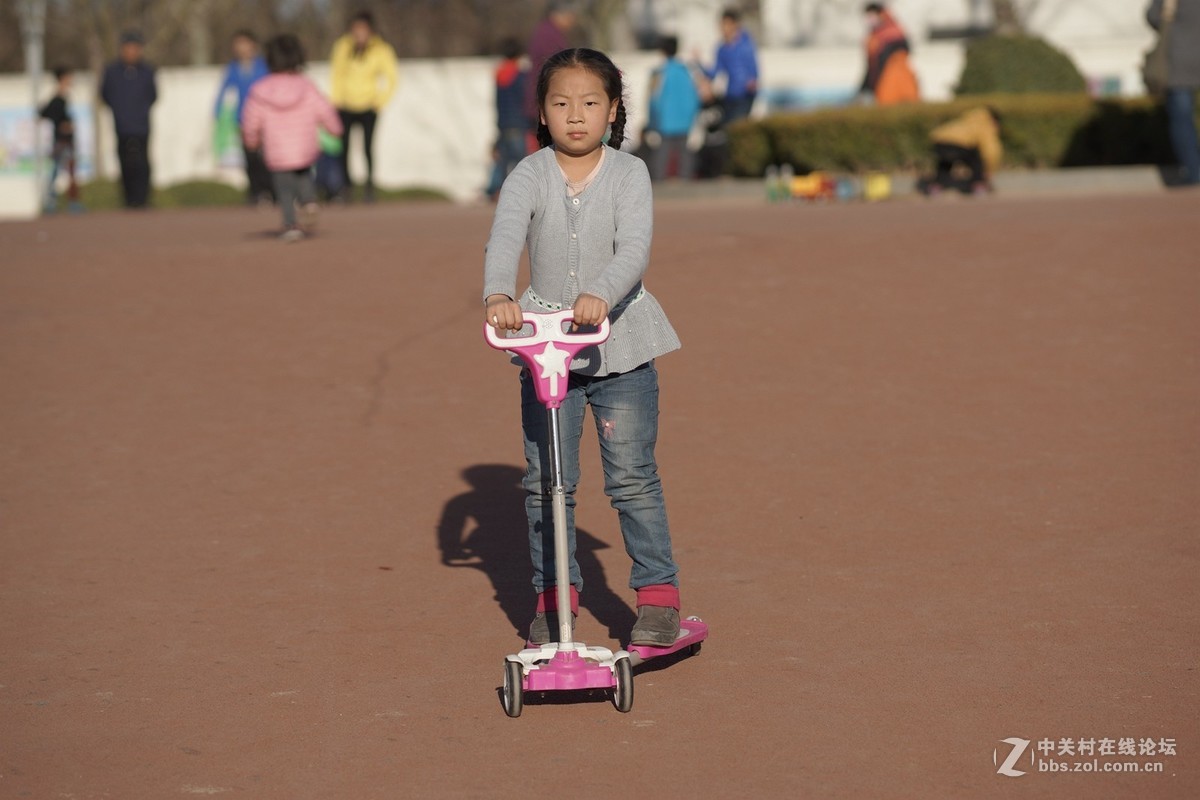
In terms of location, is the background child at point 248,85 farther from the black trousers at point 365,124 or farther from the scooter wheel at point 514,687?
the scooter wheel at point 514,687

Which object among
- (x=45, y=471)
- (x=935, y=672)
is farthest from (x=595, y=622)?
(x=45, y=471)

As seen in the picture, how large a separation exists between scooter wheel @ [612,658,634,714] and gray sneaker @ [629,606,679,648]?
20 centimetres

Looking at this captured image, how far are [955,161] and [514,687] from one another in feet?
41.0

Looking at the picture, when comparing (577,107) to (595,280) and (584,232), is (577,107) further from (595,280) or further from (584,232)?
(595,280)

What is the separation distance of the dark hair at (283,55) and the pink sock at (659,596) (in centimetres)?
941

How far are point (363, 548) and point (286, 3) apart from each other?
4539 cm

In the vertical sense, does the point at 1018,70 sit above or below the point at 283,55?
below

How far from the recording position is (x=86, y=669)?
15.6ft

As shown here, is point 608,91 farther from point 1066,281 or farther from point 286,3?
point 286,3

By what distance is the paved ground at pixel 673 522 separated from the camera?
161 inches

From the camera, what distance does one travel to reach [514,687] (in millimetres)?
4250

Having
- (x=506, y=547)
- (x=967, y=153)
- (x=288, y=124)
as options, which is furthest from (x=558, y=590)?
(x=967, y=153)

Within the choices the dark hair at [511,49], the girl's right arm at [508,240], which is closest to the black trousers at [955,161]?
the dark hair at [511,49]

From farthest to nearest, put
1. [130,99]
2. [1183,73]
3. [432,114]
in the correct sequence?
[432,114], [130,99], [1183,73]
